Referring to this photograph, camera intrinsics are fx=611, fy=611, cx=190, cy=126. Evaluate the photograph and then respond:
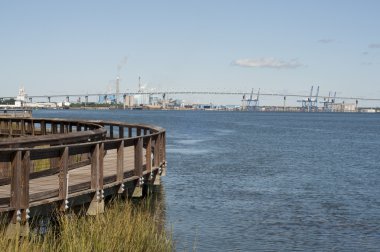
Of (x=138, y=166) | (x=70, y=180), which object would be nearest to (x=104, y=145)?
(x=70, y=180)

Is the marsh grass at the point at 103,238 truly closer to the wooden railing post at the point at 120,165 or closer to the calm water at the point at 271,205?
the calm water at the point at 271,205

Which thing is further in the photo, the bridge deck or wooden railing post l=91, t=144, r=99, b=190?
wooden railing post l=91, t=144, r=99, b=190

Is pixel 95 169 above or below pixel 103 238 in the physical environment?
above

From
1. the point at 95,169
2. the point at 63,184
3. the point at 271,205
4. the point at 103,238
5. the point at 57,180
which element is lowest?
the point at 271,205

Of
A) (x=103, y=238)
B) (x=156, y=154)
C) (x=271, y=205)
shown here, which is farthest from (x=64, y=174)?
(x=271, y=205)

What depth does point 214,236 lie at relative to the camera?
53.0ft

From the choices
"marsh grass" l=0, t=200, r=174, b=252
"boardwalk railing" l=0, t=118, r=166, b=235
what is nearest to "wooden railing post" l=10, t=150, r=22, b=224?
"boardwalk railing" l=0, t=118, r=166, b=235

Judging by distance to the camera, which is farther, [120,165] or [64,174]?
[120,165]

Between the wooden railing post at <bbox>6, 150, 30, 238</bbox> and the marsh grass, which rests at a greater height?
the wooden railing post at <bbox>6, 150, 30, 238</bbox>

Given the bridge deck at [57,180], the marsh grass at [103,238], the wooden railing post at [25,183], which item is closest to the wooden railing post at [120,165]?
the bridge deck at [57,180]

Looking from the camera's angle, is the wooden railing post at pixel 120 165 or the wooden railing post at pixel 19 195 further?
the wooden railing post at pixel 120 165

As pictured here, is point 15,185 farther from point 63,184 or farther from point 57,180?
point 57,180

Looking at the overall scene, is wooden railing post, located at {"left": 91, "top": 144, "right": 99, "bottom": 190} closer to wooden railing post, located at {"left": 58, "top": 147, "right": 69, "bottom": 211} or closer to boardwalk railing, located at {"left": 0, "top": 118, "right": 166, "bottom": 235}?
boardwalk railing, located at {"left": 0, "top": 118, "right": 166, "bottom": 235}

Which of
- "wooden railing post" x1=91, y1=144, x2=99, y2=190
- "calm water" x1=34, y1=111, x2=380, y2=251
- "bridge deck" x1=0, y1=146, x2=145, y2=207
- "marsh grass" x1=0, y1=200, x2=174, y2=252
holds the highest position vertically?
"wooden railing post" x1=91, y1=144, x2=99, y2=190
